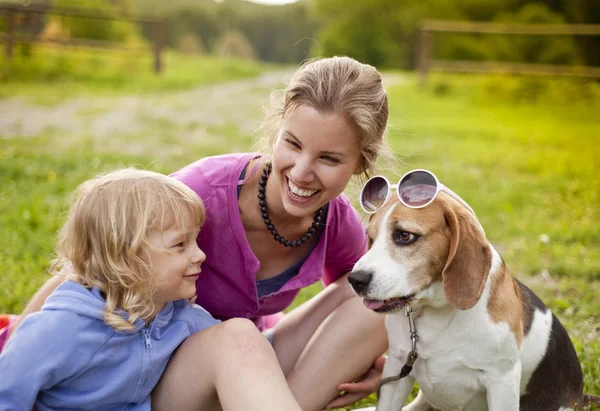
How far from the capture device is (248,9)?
105 ft

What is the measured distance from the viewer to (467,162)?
31.0ft

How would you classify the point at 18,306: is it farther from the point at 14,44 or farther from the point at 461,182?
the point at 14,44

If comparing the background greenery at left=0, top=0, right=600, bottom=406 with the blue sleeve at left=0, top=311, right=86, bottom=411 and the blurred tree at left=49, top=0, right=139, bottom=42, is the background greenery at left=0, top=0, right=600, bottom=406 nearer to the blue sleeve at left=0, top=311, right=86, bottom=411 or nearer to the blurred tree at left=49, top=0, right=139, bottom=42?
the blurred tree at left=49, top=0, right=139, bottom=42

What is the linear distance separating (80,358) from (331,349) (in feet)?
3.91

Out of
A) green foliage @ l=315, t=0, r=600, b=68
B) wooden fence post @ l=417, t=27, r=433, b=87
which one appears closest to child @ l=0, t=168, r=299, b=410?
wooden fence post @ l=417, t=27, r=433, b=87

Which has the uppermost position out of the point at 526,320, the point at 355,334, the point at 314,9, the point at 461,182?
the point at 526,320

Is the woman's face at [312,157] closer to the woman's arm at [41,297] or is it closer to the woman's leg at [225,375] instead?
the woman's leg at [225,375]

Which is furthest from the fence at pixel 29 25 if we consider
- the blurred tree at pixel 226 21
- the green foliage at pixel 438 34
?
the blurred tree at pixel 226 21

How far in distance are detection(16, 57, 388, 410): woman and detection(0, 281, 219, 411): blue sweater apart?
12 cm

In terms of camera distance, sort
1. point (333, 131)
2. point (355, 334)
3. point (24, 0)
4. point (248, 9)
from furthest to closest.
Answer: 1. point (248, 9)
2. point (24, 0)
3. point (355, 334)
4. point (333, 131)

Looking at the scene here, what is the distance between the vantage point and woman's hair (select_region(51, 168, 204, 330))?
2.58 metres

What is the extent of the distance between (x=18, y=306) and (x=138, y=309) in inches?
71.8

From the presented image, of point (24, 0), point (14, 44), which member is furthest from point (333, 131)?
point (24, 0)

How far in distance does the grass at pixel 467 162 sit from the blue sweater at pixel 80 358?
1.41m
